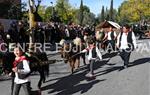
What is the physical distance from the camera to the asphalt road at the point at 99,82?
11.8m

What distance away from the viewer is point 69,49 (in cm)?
1619

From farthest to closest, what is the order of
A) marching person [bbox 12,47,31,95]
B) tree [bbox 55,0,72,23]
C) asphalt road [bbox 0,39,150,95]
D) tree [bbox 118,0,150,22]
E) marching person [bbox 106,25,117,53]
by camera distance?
1. tree [bbox 55,0,72,23]
2. tree [bbox 118,0,150,22]
3. marching person [bbox 106,25,117,53]
4. asphalt road [bbox 0,39,150,95]
5. marching person [bbox 12,47,31,95]

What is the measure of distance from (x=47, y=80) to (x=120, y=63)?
561 cm

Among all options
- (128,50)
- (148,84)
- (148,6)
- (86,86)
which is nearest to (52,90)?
(86,86)

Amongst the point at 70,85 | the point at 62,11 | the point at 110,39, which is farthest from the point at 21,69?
the point at 62,11

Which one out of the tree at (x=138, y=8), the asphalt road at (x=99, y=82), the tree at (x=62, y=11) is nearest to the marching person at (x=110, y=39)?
the asphalt road at (x=99, y=82)

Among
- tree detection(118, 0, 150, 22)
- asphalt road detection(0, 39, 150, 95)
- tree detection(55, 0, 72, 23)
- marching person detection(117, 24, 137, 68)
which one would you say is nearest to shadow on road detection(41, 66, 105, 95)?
asphalt road detection(0, 39, 150, 95)

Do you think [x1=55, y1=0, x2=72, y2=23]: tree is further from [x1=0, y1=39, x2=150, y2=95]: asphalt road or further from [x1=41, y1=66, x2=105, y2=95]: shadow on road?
[x1=41, y1=66, x2=105, y2=95]: shadow on road

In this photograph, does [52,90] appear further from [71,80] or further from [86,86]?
[71,80]

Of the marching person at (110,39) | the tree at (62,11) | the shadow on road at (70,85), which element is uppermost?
the tree at (62,11)

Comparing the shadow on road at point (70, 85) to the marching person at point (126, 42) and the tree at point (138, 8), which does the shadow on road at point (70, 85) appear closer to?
the marching person at point (126, 42)

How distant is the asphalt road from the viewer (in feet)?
38.7

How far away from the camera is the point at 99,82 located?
13.5 m

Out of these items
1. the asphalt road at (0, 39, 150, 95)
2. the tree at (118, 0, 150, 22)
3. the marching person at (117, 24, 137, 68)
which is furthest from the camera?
the tree at (118, 0, 150, 22)
